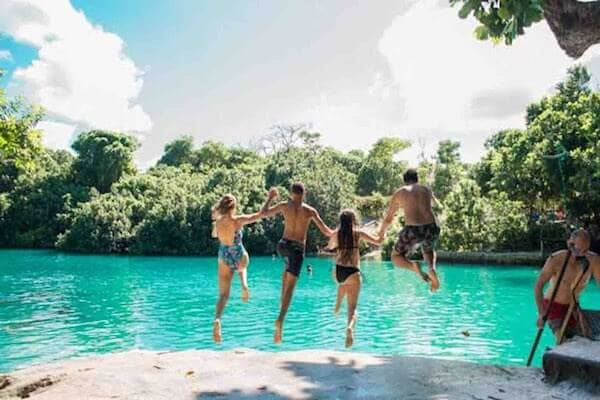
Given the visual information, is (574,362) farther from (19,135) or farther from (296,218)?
(19,135)

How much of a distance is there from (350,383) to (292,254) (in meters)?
2.06

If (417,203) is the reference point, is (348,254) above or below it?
below

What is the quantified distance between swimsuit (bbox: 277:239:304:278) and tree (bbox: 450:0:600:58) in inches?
142

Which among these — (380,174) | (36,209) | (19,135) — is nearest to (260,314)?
(19,135)

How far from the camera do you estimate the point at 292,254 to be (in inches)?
290

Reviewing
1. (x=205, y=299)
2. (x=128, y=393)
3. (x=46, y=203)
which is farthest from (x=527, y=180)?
(x=46, y=203)

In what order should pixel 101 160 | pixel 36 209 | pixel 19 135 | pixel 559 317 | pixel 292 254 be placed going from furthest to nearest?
pixel 101 160, pixel 36 209, pixel 19 135, pixel 292 254, pixel 559 317

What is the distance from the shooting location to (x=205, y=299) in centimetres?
2591

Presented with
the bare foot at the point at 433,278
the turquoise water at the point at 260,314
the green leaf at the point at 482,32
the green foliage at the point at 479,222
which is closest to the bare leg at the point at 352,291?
the bare foot at the point at 433,278

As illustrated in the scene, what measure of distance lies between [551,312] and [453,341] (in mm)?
10406

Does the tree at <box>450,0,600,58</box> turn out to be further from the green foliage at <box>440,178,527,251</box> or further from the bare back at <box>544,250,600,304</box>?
the green foliage at <box>440,178,527,251</box>

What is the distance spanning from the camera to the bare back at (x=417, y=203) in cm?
721

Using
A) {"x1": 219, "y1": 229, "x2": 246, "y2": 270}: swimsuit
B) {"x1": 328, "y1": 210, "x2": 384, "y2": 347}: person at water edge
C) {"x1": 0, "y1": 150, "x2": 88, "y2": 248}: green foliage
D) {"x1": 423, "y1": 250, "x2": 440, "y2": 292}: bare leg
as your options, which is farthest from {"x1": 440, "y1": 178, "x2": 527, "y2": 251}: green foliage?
{"x1": 0, "y1": 150, "x2": 88, "y2": 248}: green foliage

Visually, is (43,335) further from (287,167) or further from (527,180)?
(287,167)
